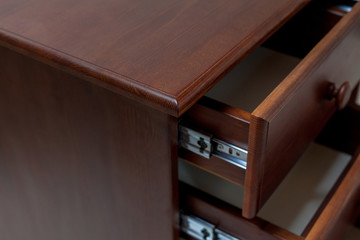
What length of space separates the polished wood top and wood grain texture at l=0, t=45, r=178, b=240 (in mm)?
36

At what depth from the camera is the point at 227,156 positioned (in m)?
0.56

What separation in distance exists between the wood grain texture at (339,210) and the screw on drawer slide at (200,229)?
100 millimetres

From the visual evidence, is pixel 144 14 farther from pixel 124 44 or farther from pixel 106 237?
pixel 106 237

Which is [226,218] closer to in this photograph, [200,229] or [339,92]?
[200,229]

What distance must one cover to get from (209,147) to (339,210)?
0.57ft

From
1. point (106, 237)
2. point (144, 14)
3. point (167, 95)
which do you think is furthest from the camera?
point (106, 237)

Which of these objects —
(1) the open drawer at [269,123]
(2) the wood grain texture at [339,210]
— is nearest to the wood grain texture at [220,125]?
(1) the open drawer at [269,123]

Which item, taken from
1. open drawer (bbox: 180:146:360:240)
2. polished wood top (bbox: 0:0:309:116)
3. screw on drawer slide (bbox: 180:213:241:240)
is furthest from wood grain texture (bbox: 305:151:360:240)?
polished wood top (bbox: 0:0:309:116)

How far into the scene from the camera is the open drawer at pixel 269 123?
0.52m

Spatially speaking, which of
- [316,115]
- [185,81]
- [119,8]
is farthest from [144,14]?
[316,115]

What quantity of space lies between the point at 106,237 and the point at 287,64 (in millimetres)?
360

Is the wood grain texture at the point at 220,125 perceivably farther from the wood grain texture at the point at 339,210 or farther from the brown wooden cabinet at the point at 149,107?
the wood grain texture at the point at 339,210

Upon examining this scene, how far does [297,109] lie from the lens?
1.89 feet

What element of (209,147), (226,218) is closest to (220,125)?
(209,147)
